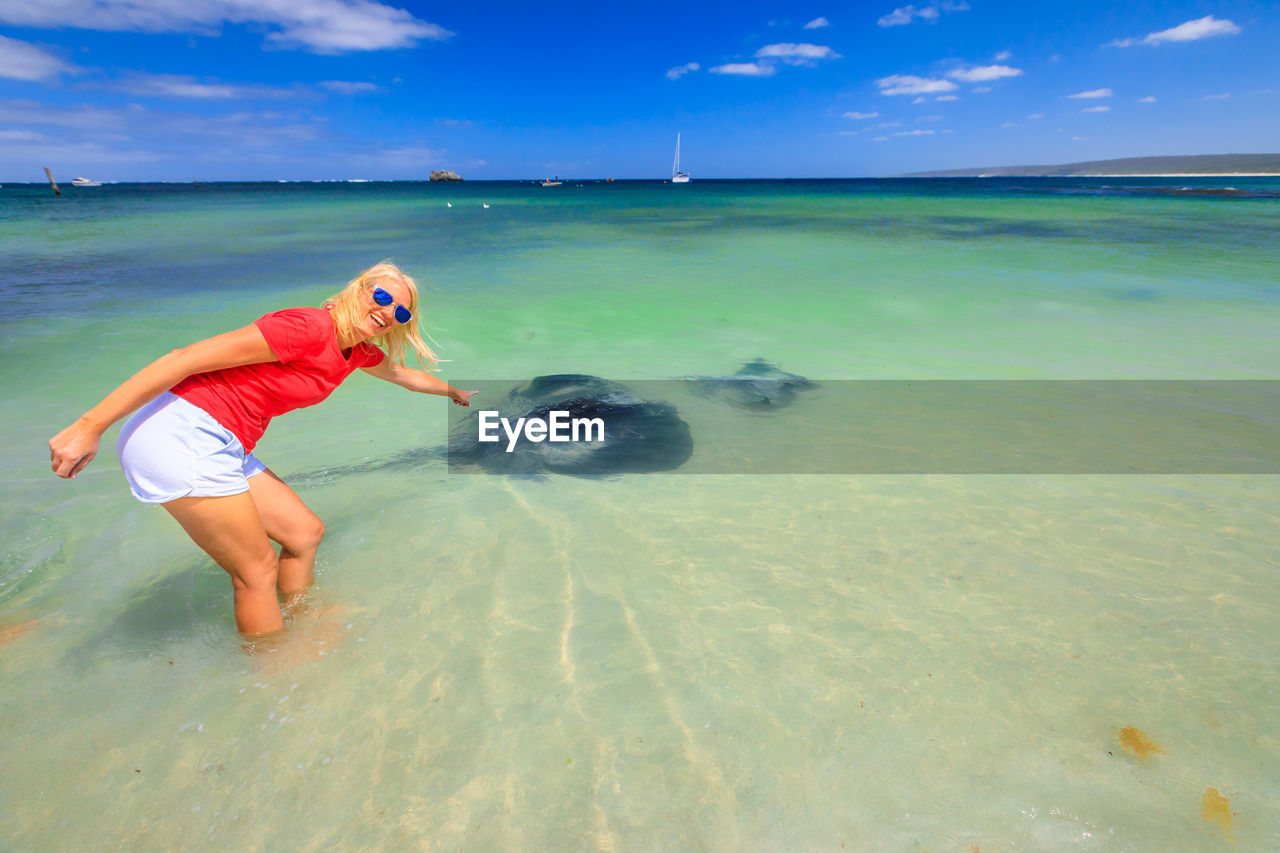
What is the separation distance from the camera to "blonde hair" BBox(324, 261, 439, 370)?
7.94 feet

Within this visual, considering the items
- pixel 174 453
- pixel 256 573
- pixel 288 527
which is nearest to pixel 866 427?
pixel 288 527

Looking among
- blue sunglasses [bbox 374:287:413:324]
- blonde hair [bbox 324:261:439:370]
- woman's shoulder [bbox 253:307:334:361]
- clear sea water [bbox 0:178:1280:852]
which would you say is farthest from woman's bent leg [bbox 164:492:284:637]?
blue sunglasses [bbox 374:287:413:324]

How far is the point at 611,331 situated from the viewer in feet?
29.8

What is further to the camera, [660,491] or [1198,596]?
[660,491]

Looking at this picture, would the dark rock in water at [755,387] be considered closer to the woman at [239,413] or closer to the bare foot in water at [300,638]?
the woman at [239,413]

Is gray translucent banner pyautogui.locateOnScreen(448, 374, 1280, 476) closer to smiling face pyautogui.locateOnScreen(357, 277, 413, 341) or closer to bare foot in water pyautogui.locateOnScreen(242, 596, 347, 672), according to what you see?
bare foot in water pyautogui.locateOnScreen(242, 596, 347, 672)

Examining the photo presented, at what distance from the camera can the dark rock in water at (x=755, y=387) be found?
6.04 metres

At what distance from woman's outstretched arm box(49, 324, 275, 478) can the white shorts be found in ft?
0.45

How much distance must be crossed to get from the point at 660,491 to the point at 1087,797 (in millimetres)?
2811

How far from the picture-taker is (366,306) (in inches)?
96.0

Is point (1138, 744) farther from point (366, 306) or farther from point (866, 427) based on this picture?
point (366, 306)

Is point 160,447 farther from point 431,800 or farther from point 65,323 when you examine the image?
point 65,323

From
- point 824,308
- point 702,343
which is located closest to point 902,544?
point 702,343

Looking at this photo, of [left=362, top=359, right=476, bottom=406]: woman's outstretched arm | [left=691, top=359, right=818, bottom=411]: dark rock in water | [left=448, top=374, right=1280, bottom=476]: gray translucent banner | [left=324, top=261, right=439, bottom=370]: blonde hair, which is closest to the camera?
[left=324, top=261, right=439, bottom=370]: blonde hair
